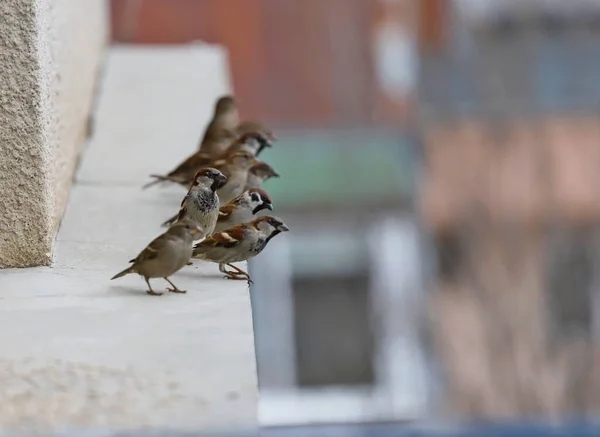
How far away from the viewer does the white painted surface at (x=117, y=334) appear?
239 cm

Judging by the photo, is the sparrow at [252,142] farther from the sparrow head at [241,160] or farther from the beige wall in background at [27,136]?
the beige wall in background at [27,136]

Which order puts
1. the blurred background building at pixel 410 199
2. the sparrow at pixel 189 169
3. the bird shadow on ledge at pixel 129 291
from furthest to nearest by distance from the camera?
the blurred background building at pixel 410 199 < the sparrow at pixel 189 169 < the bird shadow on ledge at pixel 129 291

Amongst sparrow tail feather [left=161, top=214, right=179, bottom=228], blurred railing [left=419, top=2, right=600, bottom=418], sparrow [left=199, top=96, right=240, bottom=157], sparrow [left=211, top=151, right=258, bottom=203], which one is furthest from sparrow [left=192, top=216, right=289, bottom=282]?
blurred railing [left=419, top=2, right=600, bottom=418]

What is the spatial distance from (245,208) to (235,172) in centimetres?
38

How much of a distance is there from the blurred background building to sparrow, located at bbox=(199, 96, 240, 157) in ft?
13.8

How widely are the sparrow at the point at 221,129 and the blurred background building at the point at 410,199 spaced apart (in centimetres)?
420

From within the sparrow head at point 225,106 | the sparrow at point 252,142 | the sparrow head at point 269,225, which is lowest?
the sparrow head at point 269,225

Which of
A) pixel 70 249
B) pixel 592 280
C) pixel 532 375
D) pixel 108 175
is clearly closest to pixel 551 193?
pixel 592 280

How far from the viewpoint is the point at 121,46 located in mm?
7121

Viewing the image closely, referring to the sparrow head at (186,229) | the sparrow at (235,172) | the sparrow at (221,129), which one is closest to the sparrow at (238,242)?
the sparrow head at (186,229)

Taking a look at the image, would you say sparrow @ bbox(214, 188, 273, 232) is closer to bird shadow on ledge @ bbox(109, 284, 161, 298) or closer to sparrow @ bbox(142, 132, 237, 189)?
bird shadow on ledge @ bbox(109, 284, 161, 298)

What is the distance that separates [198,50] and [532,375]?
10.3ft

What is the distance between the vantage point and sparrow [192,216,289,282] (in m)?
3.11

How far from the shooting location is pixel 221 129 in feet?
13.8
